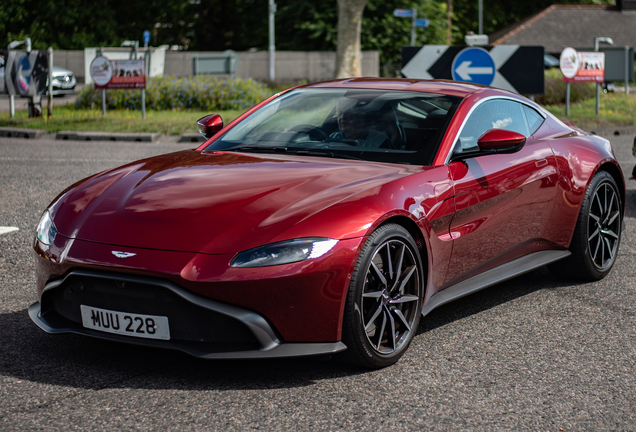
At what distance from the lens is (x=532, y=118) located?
546cm

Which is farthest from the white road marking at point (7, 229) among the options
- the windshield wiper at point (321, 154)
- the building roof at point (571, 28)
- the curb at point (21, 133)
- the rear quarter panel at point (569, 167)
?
the building roof at point (571, 28)

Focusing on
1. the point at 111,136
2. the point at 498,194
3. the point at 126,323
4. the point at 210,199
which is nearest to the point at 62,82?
the point at 111,136

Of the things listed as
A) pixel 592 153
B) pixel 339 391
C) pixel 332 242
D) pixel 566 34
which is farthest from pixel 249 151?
pixel 566 34

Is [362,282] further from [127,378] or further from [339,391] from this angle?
[127,378]

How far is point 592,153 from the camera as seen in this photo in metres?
5.61

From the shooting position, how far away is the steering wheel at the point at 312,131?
4777mm

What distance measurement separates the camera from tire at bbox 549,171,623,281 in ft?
18.0

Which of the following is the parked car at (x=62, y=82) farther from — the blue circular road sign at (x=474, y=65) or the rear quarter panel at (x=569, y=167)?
the rear quarter panel at (x=569, y=167)

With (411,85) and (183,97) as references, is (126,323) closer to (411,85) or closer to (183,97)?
(411,85)

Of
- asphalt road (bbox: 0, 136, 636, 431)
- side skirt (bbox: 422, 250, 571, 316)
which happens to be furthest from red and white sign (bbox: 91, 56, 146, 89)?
side skirt (bbox: 422, 250, 571, 316)

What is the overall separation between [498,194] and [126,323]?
222cm

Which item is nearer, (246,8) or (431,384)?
(431,384)

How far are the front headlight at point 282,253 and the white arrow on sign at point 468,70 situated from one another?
7.95 m

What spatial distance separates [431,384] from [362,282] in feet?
1.82
